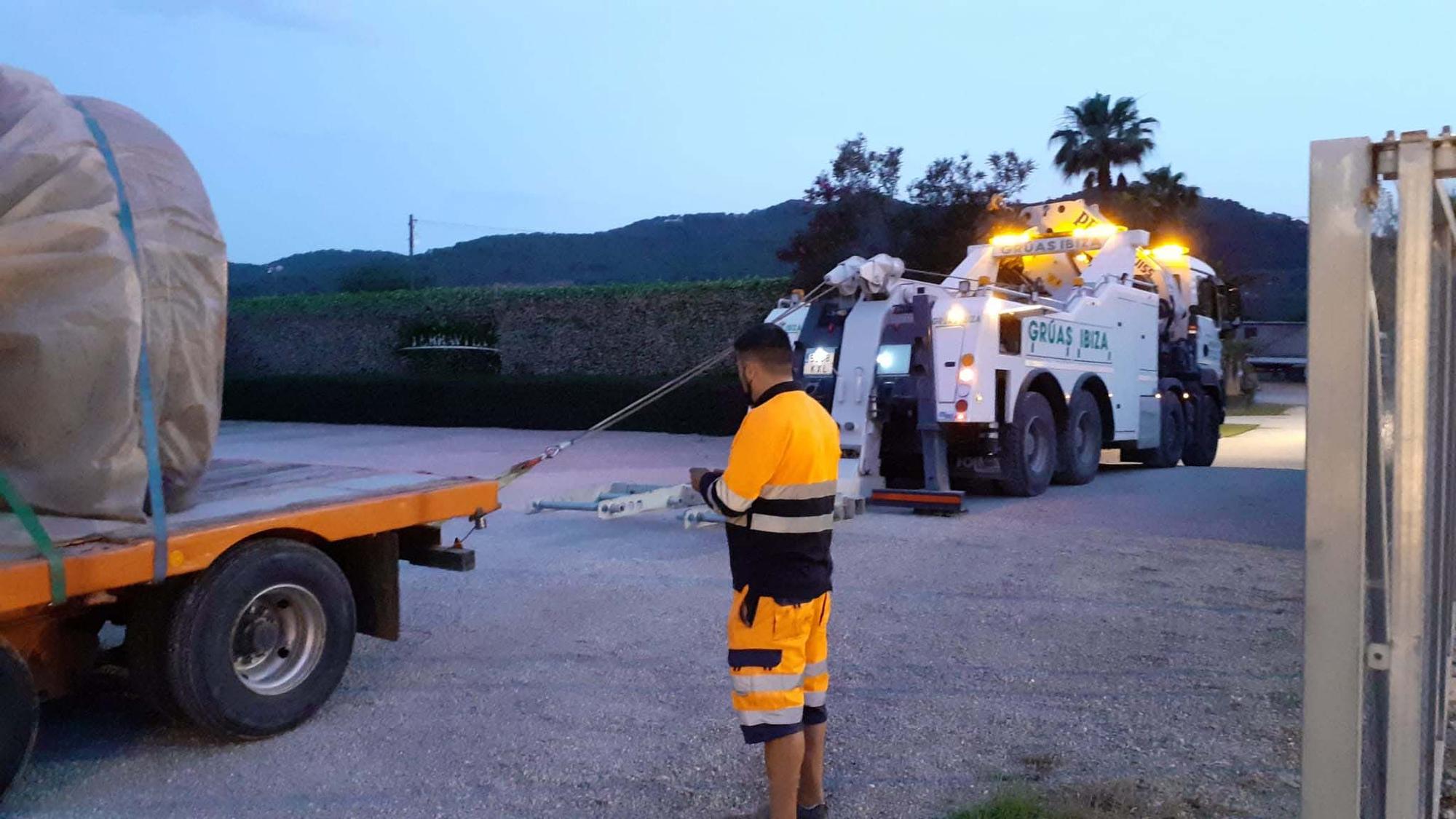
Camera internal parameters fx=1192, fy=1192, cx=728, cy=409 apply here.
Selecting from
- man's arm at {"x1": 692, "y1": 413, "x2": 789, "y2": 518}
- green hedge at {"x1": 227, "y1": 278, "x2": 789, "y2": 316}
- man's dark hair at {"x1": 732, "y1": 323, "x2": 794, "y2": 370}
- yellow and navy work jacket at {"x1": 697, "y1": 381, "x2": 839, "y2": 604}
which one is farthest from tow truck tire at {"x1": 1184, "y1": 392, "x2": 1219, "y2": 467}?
man's arm at {"x1": 692, "y1": 413, "x2": 789, "y2": 518}

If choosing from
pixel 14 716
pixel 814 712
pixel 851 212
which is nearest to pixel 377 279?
pixel 851 212

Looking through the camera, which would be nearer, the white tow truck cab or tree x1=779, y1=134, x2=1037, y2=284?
the white tow truck cab

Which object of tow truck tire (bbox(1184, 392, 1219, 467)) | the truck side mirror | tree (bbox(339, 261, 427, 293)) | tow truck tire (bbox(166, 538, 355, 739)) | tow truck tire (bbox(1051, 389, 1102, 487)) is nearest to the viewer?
tow truck tire (bbox(166, 538, 355, 739))

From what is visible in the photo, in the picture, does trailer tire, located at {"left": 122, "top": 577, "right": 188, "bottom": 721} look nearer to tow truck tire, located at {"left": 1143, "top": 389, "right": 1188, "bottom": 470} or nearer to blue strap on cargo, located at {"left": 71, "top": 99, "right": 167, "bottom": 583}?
blue strap on cargo, located at {"left": 71, "top": 99, "right": 167, "bottom": 583}

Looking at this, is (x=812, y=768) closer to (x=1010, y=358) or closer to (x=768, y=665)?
(x=768, y=665)

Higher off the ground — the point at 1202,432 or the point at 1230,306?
the point at 1230,306

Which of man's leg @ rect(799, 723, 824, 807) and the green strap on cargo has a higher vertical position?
the green strap on cargo

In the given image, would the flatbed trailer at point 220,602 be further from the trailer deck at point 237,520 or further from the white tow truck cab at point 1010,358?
the white tow truck cab at point 1010,358

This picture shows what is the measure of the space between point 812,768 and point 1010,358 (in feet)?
25.6

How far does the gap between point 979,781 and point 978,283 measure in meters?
7.64

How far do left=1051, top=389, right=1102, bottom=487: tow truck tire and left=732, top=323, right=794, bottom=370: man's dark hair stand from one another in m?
9.13

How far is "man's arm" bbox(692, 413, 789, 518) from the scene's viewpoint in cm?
376

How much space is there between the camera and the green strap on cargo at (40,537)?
3.91 m

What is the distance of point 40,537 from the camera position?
13.1ft
